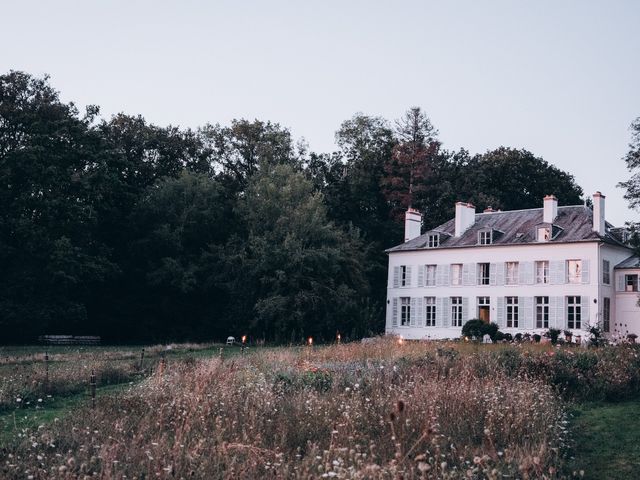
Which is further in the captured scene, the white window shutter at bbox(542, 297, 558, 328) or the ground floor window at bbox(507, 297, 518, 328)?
the ground floor window at bbox(507, 297, 518, 328)

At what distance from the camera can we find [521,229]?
42.8 meters

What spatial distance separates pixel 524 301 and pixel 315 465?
35.8 meters

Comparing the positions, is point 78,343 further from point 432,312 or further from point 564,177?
point 564,177

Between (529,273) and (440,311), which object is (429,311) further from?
(529,273)

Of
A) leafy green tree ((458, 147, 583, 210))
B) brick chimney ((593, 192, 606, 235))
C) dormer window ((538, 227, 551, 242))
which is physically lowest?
dormer window ((538, 227, 551, 242))

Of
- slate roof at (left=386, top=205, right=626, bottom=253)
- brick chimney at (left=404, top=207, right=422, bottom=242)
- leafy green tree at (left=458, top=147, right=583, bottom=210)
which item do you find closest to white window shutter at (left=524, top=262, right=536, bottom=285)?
slate roof at (left=386, top=205, right=626, bottom=253)

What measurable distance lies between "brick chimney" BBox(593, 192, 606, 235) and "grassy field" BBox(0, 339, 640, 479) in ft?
83.8

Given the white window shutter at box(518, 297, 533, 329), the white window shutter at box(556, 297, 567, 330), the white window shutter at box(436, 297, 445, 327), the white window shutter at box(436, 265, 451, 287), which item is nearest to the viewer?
the white window shutter at box(556, 297, 567, 330)

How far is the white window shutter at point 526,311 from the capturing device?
A: 41.1 m

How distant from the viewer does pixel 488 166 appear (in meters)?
56.8

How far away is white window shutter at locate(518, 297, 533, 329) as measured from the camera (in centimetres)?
4106

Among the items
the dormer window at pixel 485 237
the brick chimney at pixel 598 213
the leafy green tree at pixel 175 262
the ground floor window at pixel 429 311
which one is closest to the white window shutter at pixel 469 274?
the dormer window at pixel 485 237

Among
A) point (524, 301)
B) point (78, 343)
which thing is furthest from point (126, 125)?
point (524, 301)

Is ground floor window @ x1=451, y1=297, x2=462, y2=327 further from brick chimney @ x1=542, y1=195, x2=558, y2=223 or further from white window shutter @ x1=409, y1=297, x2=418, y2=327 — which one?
brick chimney @ x1=542, y1=195, x2=558, y2=223
